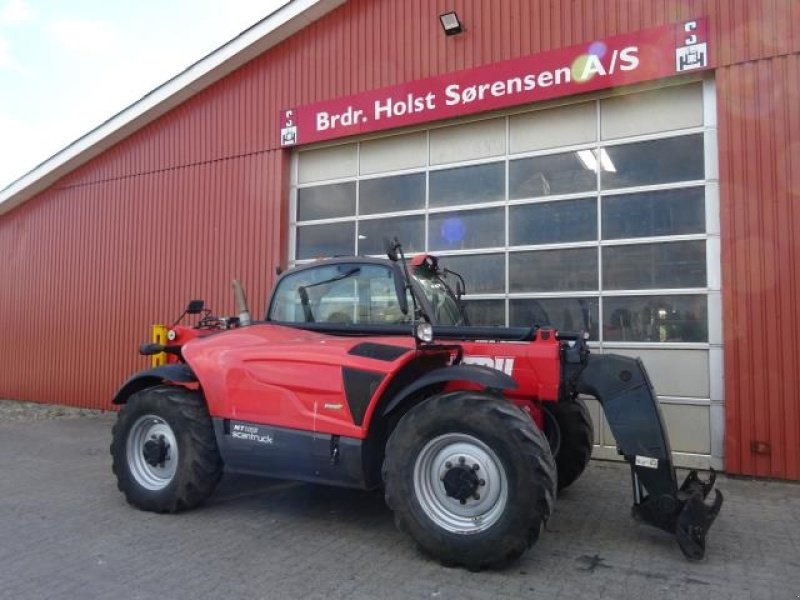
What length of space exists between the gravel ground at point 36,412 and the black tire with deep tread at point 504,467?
950 cm

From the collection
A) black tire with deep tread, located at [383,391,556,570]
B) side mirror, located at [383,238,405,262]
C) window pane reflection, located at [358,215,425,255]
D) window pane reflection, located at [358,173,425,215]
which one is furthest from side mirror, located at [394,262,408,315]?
window pane reflection, located at [358,173,425,215]

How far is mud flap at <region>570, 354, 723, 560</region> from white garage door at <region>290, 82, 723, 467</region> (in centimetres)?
310

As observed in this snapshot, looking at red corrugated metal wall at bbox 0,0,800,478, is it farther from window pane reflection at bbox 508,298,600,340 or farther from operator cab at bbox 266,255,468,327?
operator cab at bbox 266,255,468,327

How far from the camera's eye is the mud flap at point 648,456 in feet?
14.2

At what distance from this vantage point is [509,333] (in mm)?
5199

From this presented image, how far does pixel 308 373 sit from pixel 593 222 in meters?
4.95

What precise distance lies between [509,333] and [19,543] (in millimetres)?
4118

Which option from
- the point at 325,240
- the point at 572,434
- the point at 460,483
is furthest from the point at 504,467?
the point at 325,240

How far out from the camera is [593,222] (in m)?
8.30

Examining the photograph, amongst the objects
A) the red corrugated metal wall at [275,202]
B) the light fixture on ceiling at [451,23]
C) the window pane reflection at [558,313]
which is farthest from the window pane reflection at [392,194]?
the window pane reflection at [558,313]

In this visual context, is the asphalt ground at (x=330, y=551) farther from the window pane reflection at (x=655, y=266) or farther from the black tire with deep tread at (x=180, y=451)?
the window pane reflection at (x=655, y=266)

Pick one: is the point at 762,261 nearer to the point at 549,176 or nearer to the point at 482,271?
the point at 549,176

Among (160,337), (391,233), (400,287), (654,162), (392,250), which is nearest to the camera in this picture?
(392,250)

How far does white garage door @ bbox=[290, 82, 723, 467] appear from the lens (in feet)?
24.8
